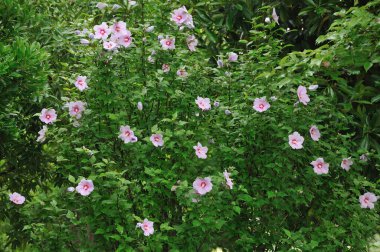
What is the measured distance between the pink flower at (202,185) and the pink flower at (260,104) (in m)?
0.60

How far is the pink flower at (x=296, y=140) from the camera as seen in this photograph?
362 centimetres

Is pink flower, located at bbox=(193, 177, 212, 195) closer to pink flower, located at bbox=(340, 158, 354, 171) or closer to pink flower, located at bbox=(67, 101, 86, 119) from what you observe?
pink flower, located at bbox=(67, 101, 86, 119)

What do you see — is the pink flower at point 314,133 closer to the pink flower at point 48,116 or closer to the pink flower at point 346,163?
the pink flower at point 346,163

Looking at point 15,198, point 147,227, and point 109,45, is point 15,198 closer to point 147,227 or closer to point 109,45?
point 147,227

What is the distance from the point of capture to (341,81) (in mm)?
3988

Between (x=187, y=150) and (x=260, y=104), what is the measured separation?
51 centimetres

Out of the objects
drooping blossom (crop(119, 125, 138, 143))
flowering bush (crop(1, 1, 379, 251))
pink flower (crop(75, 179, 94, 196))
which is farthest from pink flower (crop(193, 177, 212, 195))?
pink flower (crop(75, 179, 94, 196))

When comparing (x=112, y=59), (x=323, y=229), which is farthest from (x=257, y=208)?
(x=112, y=59)

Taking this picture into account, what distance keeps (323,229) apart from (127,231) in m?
1.21

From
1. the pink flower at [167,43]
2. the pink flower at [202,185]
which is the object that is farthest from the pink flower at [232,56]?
the pink flower at [202,185]

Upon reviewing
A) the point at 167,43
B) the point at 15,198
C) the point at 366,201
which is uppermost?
the point at 167,43

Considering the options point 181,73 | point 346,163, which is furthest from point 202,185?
point 346,163

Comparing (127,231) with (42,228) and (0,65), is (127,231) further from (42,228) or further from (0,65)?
(0,65)

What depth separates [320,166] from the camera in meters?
3.73
